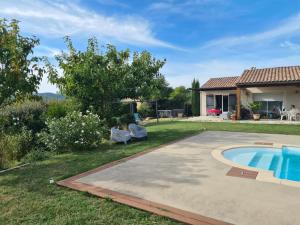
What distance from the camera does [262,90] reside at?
22.2 meters

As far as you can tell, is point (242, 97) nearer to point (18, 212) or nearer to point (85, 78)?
point (85, 78)

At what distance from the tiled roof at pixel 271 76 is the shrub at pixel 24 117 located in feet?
53.9

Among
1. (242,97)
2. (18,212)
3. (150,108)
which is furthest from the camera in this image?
(150,108)

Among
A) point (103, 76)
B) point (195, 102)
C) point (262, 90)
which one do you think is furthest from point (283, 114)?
point (103, 76)

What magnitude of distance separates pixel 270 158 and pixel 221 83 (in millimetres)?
18541

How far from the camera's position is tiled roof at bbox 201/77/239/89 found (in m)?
25.1

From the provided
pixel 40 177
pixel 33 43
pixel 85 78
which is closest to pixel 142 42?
pixel 85 78

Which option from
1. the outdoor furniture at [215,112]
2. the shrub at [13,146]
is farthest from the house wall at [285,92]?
the shrub at [13,146]

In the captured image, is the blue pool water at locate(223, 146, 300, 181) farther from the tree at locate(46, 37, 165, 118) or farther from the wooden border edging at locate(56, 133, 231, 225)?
the tree at locate(46, 37, 165, 118)

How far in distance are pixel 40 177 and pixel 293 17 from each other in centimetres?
1851

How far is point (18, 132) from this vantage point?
1139 centimetres

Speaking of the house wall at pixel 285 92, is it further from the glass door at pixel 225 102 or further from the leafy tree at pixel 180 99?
the leafy tree at pixel 180 99

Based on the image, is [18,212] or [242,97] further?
[242,97]

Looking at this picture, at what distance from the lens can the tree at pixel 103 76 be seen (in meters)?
12.1
